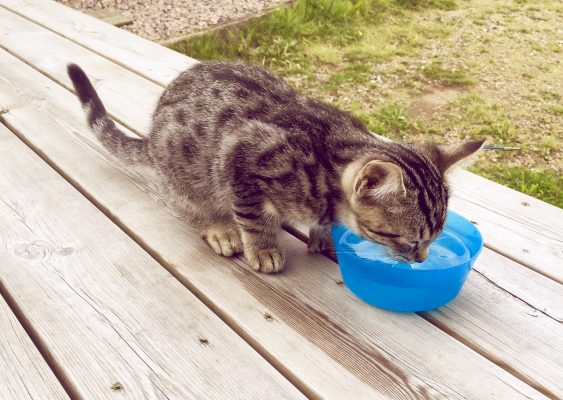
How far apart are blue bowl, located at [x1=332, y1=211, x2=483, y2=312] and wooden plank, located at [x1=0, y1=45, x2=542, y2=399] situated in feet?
0.24

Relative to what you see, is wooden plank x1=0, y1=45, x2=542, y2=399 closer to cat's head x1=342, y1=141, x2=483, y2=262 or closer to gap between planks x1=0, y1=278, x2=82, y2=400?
cat's head x1=342, y1=141, x2=483, y2=262

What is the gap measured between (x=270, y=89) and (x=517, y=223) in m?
1.15

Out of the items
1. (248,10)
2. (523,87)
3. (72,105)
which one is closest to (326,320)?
(72,105)

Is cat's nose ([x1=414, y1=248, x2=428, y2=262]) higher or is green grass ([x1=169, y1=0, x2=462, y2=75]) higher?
cat's nose ([x1=414, y1=248, x2=428, y2=262])

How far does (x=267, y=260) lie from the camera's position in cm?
217

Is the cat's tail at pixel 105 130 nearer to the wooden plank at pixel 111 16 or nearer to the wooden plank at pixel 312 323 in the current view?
the wooden plank at pixel 312 323

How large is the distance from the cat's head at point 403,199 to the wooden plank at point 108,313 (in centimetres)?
59

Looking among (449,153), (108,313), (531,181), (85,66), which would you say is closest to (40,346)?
(108,313)

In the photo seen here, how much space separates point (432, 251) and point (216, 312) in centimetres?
87

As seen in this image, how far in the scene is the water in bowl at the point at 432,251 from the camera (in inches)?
81.3

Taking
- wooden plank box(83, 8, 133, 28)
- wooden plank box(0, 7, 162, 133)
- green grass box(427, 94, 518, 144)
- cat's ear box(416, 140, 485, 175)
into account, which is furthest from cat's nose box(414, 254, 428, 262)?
wooden plank box(83, 8, 133, 28)

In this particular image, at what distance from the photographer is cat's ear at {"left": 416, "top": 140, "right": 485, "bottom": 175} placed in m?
2.04

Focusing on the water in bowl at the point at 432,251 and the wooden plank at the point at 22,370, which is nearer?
the wooden plank at the point at 22,370

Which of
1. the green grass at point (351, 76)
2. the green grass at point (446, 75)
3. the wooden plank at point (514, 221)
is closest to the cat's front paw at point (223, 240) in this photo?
the wooden plank at point (514, 221)
